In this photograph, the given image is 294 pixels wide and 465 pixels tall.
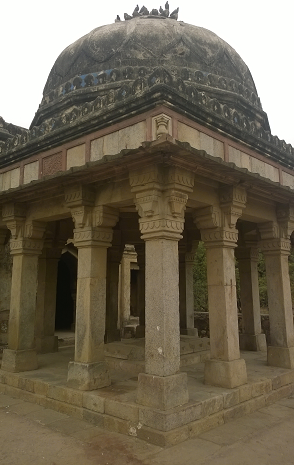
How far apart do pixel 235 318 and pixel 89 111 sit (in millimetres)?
4635

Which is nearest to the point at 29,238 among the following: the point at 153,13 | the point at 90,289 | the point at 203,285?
the point at 90,289

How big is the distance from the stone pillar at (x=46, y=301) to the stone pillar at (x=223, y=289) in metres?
4.94

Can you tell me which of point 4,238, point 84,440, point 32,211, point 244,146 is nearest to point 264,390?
point 84,440

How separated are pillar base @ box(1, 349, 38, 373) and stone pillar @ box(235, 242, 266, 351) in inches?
215

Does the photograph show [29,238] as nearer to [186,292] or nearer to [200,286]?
[186,292]

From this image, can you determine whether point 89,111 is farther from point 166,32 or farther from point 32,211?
point 166,32

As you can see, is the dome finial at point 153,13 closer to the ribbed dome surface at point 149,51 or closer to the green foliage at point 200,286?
the ribbed dome surface at point 149,51

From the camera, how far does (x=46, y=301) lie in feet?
32.0

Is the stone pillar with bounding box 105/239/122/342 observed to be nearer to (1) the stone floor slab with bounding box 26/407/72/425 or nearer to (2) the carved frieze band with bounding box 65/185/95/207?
(2) the carved frieze band with bounding box 65/185/95/207

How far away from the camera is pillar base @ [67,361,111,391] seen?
588 centimetres

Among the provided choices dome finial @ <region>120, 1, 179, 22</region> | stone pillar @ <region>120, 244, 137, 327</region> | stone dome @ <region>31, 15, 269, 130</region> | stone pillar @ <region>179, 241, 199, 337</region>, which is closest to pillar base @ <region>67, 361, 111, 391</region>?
stone pillar @ <region>179, 241, 199, 337</region>

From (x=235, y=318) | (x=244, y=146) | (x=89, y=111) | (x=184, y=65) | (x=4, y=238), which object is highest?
(x=184, y=65)

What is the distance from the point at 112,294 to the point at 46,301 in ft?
6.25

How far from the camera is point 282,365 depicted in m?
7.41
